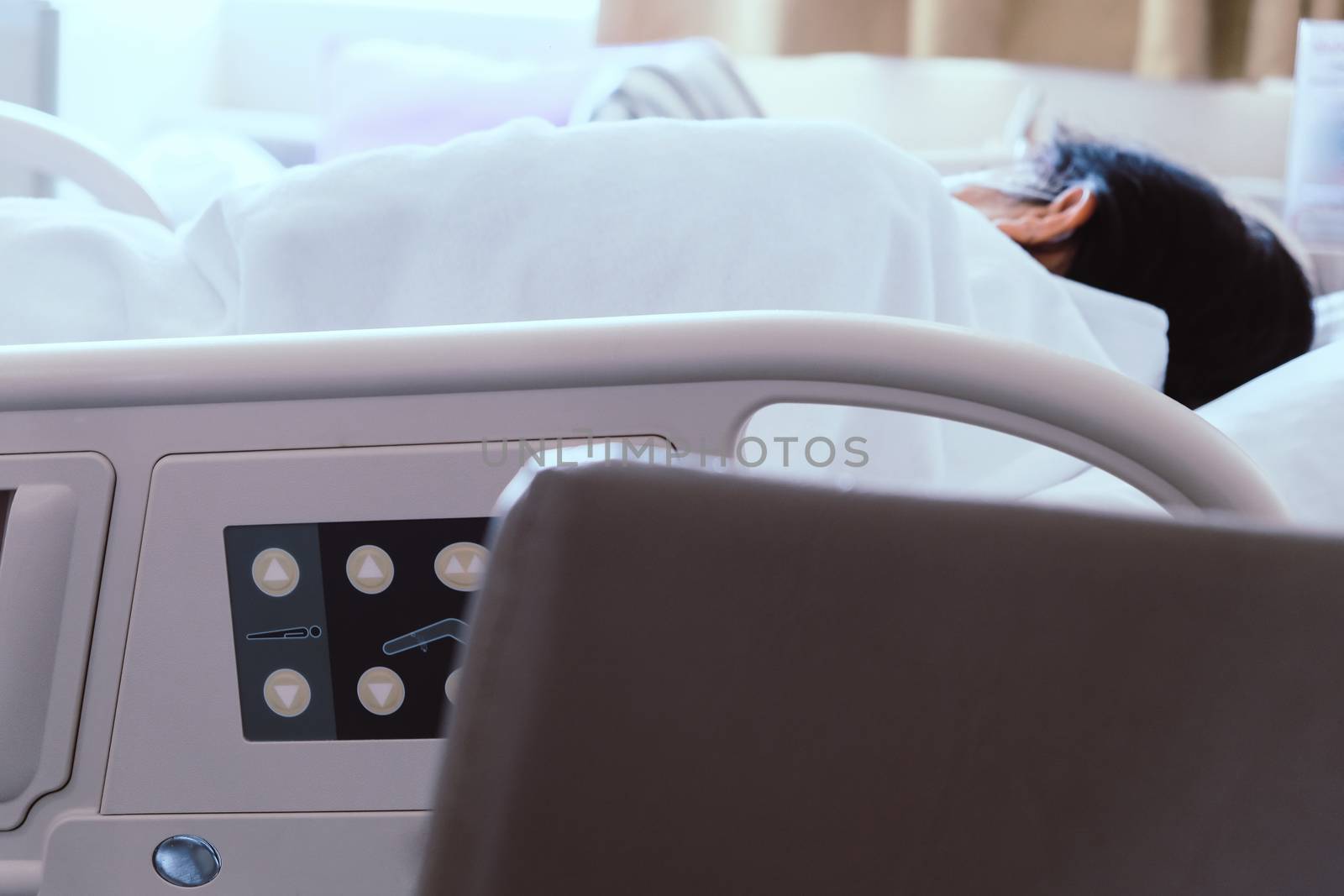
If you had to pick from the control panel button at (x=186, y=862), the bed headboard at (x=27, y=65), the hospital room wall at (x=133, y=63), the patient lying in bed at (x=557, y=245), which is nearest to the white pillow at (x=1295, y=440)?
the patient lying in bed at (x=557, y=245)

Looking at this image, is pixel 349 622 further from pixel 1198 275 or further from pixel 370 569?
pixel 1198 275

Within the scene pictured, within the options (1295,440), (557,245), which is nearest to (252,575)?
(557,245)

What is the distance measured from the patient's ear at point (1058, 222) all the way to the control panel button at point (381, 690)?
821 mm

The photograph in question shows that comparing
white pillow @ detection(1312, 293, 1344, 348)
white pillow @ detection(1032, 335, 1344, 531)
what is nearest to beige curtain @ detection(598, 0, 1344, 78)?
white pillow @ detection(1312, 293, 1344, 348)

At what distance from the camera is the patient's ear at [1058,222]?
1091 millimetres

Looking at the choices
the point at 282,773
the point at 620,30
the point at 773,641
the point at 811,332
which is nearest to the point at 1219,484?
the point at 811,332

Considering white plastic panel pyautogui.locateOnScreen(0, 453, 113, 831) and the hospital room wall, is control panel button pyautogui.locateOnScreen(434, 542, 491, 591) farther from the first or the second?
the hospital room wall

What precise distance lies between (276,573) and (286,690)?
50 millimetres

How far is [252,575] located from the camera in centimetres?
46

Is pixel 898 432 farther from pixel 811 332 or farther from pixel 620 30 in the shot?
pixel 620 30

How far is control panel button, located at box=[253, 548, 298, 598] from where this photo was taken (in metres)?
0.46

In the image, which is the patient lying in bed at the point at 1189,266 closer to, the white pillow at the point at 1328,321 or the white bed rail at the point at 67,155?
the white pillow at the point at 1328,321

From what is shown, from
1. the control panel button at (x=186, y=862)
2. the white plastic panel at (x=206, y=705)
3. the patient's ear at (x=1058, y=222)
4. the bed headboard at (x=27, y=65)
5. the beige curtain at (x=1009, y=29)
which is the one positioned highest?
the beige curtain at (x=1009, y=29)

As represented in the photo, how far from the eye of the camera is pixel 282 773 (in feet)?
1.52
